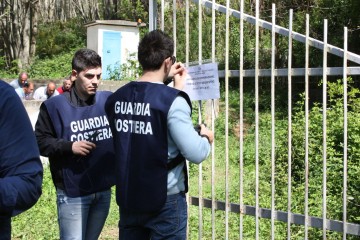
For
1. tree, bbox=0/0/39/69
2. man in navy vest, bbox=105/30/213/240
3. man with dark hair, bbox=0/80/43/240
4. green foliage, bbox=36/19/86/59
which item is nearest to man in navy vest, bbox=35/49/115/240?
man in navy vest, bbox=105/30/213/240

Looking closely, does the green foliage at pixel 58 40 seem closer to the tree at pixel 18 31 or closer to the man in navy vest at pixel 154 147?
the tree at pixel 18 31

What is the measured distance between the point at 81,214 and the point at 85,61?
102 cm

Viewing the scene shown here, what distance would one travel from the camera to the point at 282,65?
12555 mm

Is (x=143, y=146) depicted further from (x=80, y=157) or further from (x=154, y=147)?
(x=80, y=157)

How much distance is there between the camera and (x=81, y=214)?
3520 mm

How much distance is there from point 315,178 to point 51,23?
24.5 meters

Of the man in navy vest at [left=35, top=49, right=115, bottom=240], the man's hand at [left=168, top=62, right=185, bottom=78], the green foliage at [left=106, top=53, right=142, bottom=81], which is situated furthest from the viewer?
the green foliage at [left=106, top=53, right=142, bottom=81]

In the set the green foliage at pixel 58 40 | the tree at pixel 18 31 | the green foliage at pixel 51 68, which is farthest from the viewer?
the green foliage at pixel 58 40

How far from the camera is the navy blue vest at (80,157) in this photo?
137 inches

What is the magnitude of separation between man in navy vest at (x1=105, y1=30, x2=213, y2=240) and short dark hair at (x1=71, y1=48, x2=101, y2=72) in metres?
0.70

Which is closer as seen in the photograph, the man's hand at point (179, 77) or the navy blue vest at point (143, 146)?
the navy blue vest at point (143, 146)

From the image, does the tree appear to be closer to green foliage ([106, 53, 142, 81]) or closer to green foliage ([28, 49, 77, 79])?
green foliage ([28, 49, 77, 79])

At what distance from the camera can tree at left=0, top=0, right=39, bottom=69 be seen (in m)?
22.1

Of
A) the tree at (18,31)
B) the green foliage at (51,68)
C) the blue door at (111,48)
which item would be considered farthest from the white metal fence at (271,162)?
the tree at (18,31)
